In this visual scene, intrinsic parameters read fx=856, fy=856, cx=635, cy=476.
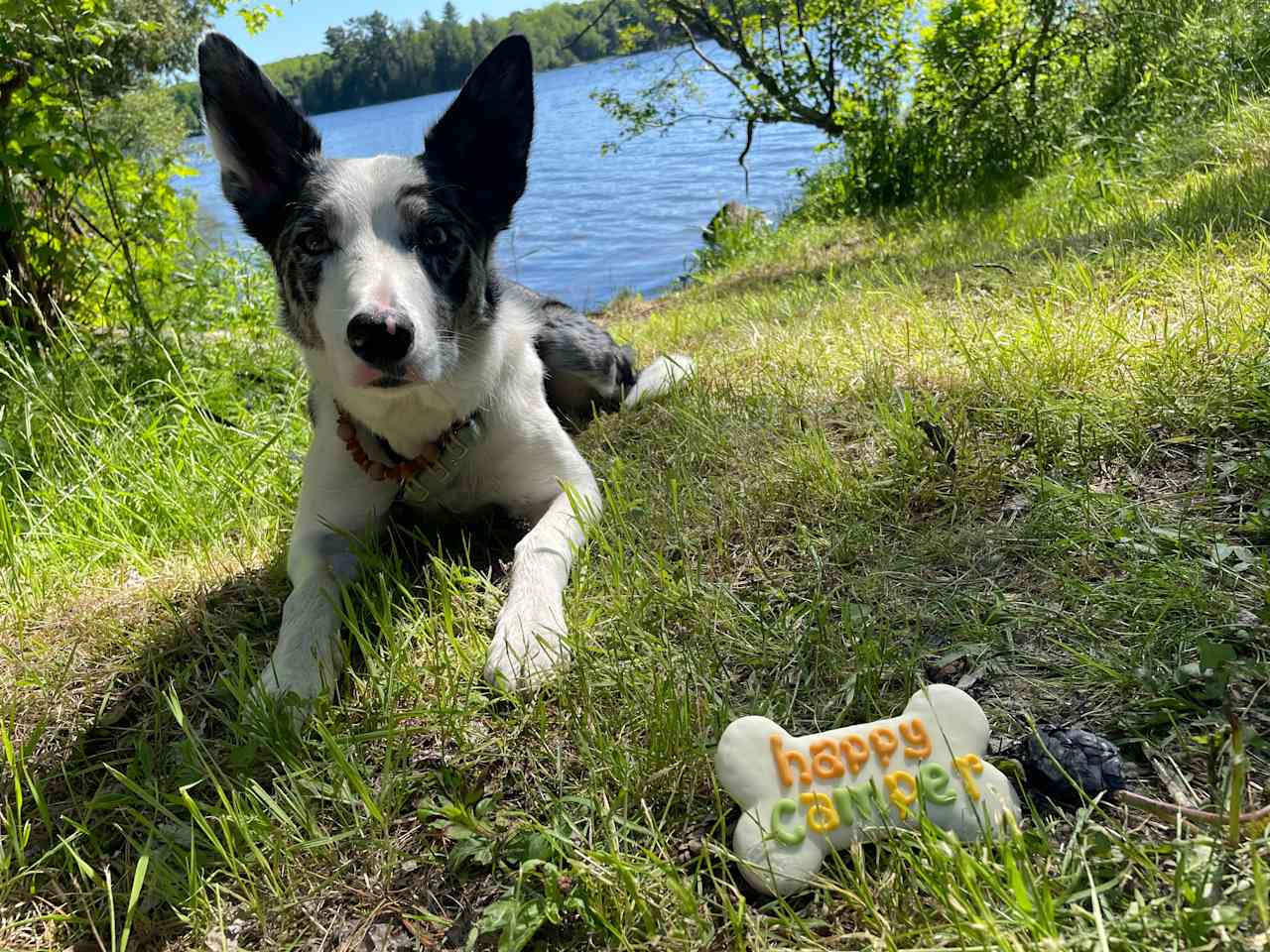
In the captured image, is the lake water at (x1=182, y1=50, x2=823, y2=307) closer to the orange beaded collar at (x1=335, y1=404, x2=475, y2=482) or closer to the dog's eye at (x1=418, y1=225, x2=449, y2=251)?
the dog's eye at (x1=418, y1=225, x2=449, y2=251)

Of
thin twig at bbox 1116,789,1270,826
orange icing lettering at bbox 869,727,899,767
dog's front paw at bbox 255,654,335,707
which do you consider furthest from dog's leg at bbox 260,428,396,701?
thin twig at bbox 1116,789,1270,826

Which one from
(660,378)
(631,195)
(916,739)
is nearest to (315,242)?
(660,378)

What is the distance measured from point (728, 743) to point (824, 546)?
841mm

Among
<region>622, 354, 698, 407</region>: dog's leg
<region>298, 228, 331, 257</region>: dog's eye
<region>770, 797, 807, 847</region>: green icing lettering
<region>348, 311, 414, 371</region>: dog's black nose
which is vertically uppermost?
<region>298, 228, 331, 257</region>: dog's eye

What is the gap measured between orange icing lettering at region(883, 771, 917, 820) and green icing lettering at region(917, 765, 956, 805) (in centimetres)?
2

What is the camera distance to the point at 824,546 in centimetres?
211

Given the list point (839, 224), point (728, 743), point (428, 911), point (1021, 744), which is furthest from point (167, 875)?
point (839, 224)

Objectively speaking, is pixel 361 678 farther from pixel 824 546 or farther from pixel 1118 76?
pixel 1118 76

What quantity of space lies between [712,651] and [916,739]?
54 cm

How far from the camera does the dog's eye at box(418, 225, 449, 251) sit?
2512 millimetres

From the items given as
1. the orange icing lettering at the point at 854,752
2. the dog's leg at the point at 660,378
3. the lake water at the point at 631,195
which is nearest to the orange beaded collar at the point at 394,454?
the dog's leg at the point at 660,378

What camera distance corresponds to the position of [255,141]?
2.73 meters

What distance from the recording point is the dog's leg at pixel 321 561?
1954 millimetres

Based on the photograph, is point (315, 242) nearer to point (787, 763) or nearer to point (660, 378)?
point (660, 378)
